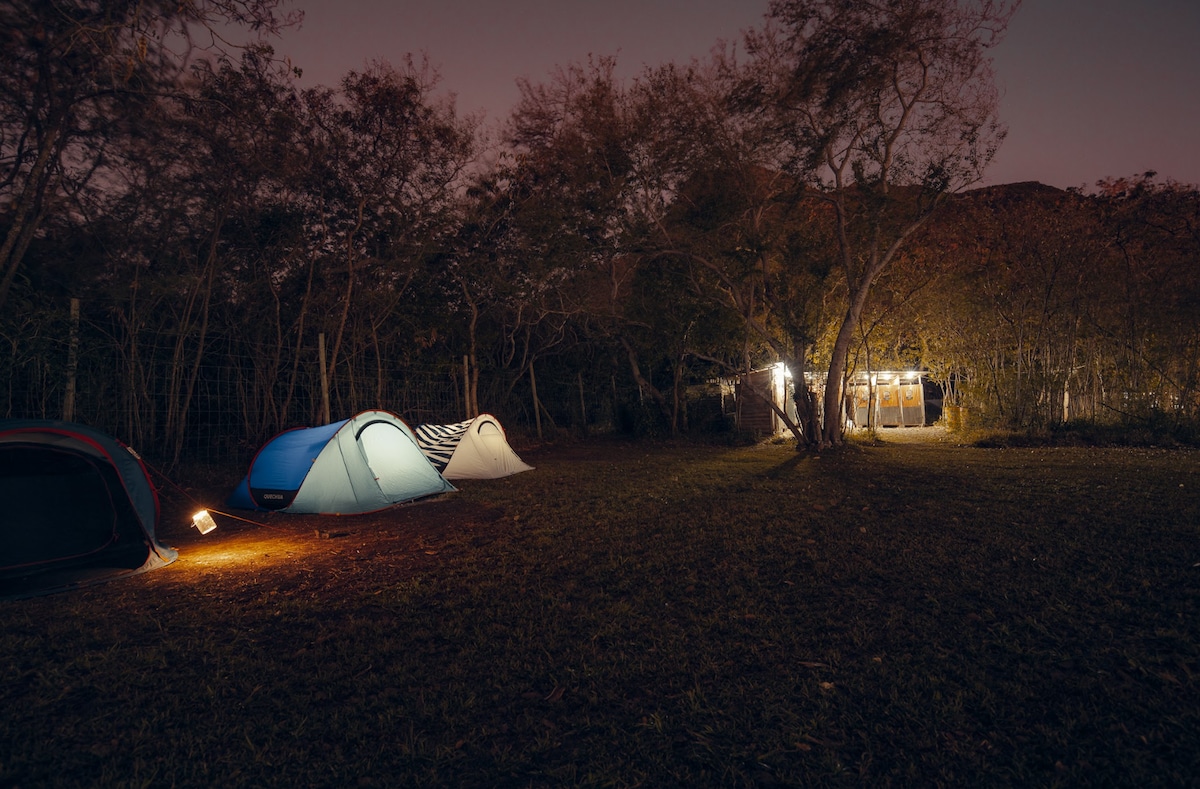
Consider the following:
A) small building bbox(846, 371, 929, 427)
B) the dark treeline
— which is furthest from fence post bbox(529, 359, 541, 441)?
small building bbox(846, 371, 929, 427)

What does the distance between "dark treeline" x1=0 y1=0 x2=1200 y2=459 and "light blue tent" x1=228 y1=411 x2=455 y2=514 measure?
5.40 feet

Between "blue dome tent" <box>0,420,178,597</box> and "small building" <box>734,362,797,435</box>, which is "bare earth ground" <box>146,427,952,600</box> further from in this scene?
"small building" <box>734,362,797,435</box>

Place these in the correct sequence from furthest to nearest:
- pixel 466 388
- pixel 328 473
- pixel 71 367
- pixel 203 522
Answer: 1. pixel 466 388
2. pixel 328 473
3. pixel 71 367
4. pixel 203 522

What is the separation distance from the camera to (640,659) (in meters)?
2.84

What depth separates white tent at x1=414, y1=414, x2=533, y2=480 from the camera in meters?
9.05

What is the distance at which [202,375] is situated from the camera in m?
8.06

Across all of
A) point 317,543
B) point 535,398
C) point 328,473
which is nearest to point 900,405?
point 535,398

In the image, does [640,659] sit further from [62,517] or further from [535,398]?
[535,398]

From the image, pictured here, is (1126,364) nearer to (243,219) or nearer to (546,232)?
(546,232)

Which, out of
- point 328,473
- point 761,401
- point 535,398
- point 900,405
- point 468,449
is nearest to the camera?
point 328,473

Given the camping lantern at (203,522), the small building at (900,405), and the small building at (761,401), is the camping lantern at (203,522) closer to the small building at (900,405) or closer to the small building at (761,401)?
the small building at (761,401)

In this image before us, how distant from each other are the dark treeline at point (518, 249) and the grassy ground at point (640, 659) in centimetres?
386

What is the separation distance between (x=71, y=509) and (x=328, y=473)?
2.32 meters

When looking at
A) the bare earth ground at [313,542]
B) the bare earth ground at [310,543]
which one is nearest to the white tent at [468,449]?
the bare earth ground at [310,543]
